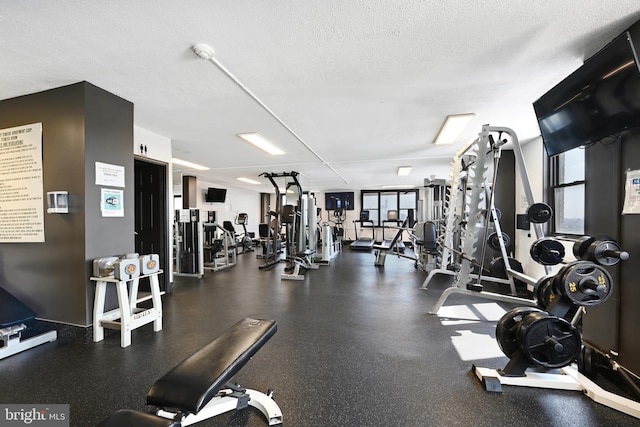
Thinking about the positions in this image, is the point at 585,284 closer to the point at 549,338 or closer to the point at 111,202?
the point at 549,338

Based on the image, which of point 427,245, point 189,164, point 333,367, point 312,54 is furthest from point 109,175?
point 427,245

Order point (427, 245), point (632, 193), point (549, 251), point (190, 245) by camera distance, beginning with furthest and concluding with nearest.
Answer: point (190, 245) → point (427, 245) → point (549, 251) → point (632, 193)

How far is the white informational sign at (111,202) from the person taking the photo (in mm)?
2430

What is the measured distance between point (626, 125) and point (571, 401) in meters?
1.83

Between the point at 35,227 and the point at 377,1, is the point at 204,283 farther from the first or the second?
the point at 377,1

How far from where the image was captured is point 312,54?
6.15 feet

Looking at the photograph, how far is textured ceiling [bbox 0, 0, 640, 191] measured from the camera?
58.6 inches

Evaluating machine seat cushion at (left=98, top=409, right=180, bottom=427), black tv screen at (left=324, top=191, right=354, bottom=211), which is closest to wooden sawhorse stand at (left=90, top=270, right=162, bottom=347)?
machine seat cushion at (left=98, top=409, right=180, bottom=427)

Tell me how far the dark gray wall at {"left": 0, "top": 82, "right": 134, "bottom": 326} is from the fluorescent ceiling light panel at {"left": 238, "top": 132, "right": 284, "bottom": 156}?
1.51 meters

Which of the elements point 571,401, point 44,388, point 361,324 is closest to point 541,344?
point 571,401

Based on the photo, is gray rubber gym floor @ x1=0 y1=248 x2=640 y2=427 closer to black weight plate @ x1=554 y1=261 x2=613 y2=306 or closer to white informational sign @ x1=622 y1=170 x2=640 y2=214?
black weight plate @ x1=554 y1=261 x2=613 y2=306

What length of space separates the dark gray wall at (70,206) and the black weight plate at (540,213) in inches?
154

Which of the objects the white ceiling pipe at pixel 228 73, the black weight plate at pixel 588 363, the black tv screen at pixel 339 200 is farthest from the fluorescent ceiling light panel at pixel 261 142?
the black tv screen at pixel 339 200

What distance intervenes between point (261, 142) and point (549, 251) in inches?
145
